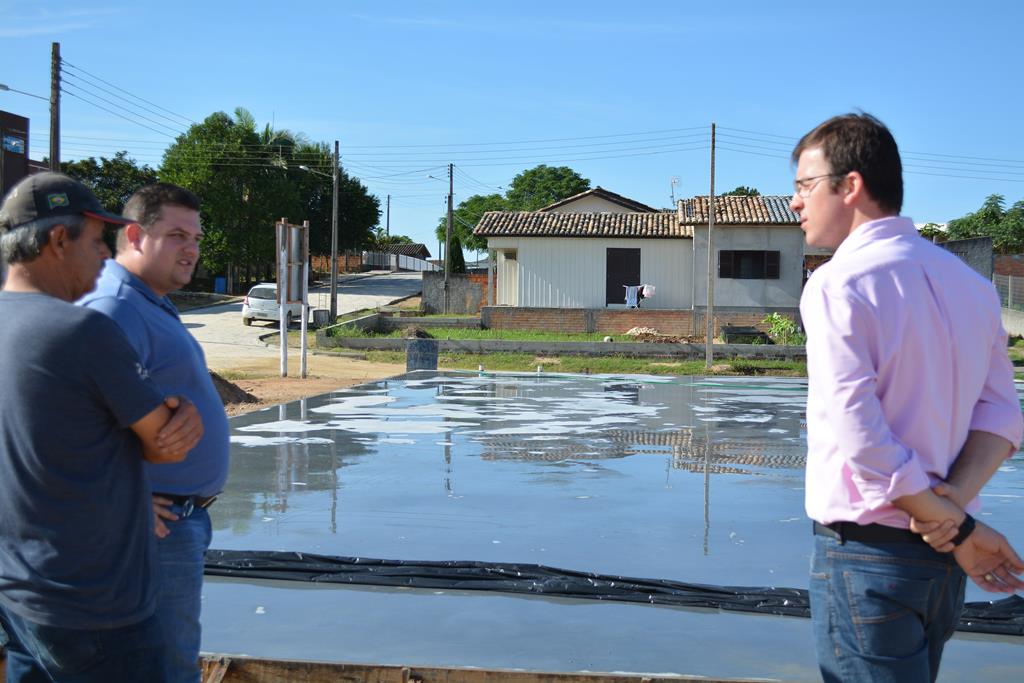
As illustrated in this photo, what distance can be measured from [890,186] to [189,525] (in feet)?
6.71

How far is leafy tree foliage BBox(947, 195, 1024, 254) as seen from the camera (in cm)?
4206

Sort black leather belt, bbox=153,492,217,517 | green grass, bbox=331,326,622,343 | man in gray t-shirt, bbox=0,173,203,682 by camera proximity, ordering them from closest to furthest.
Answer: man in gray t-shirt, bbox=0,173,203,682
black leather belt, bbox=153,492,217,517
green grass, bbox=331,326,622,343

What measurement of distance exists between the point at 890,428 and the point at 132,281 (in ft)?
6.93

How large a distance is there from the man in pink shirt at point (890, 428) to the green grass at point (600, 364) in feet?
70.2

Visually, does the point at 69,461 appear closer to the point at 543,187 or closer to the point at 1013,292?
the point at 1013,292

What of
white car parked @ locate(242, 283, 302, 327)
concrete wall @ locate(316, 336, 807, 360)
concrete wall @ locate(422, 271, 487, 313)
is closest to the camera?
concrete wall @ locate(316, 336, 807, 360)

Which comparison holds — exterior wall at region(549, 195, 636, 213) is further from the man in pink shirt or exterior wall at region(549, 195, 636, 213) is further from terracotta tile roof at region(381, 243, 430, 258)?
terracotta tile roof at region(381, 243, 430, 258)

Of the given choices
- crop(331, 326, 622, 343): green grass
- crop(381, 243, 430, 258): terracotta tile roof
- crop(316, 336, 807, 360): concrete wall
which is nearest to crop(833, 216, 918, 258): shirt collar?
crop(316, 336, 807, 360): concrete wall

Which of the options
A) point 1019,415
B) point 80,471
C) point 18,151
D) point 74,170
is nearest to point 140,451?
point 80,471

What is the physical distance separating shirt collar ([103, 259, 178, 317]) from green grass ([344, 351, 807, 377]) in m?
20.6

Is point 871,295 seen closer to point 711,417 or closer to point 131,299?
point 131,299

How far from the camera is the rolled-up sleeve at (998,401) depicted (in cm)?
238

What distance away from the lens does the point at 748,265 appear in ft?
112

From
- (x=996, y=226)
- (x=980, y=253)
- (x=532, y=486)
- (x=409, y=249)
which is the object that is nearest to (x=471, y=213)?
(x=409, y=249)
